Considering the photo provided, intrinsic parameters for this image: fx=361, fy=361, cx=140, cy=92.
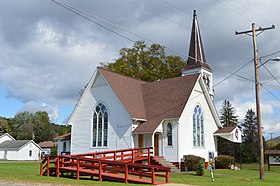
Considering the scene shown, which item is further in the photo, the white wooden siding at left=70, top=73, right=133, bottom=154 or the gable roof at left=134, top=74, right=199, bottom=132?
the white wooden siding at left=70, top=73, right=133, bottom=154

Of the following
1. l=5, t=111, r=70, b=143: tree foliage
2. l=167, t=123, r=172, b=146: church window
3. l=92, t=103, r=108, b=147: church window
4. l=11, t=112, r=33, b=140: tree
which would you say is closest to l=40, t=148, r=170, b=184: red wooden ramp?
l=167, t=123, r=172, b=146: church window

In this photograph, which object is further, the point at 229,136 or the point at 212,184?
the point at 229,136

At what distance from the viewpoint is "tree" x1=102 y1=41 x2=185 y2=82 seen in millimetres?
51531

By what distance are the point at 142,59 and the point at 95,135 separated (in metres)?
22.3

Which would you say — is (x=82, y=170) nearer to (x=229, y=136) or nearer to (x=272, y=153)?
(x=229, y=136)

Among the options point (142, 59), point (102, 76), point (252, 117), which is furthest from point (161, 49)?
point (252, 117)

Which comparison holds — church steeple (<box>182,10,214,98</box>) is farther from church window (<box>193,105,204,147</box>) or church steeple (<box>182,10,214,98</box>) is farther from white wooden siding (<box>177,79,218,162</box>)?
church window (<box>193,105,204,147</box>)

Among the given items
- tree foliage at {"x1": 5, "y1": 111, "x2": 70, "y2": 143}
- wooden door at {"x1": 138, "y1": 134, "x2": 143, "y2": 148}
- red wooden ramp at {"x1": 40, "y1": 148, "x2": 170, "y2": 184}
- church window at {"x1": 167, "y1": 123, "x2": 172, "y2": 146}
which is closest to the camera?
red wooden ramp at {"x1": 40, "y1": 148, "x2": 170, "y2": 184}

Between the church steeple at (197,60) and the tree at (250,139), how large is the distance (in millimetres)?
16693

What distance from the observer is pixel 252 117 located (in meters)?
70.1

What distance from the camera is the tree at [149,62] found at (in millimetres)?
51531

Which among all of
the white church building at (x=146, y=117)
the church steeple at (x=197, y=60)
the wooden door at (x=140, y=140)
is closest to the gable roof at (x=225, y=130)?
the white church building at (x=146, y=117)

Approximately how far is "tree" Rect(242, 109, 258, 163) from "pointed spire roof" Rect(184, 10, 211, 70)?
722 inches

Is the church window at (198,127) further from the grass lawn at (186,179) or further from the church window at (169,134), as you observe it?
the grass lawn at (186,179)
